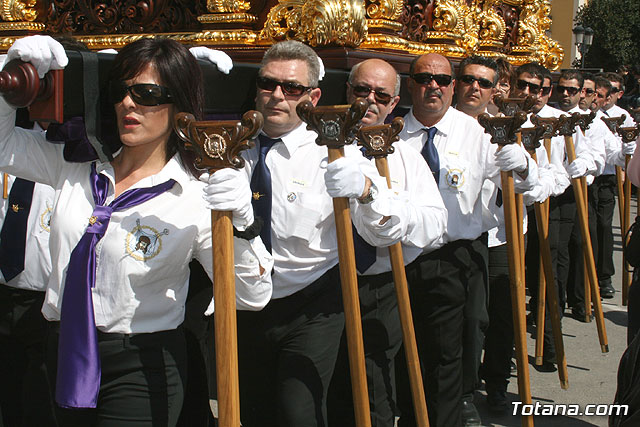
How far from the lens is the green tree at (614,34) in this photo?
30.6 m

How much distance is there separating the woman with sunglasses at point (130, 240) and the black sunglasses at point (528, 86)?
160 inches

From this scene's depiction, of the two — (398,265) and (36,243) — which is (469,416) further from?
(36,243)

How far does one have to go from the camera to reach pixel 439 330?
4664mm

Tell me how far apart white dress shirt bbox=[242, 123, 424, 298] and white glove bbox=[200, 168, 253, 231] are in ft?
2.29

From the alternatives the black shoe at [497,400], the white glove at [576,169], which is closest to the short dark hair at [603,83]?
the white glove at [576,169]

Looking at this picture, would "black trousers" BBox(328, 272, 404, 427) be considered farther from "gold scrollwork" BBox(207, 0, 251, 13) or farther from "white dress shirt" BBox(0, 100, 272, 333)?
"gold scrollwork" BBox(207, 0, 251, 13)

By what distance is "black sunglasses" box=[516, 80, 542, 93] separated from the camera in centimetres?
664

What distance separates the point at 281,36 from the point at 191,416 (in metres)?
2.57

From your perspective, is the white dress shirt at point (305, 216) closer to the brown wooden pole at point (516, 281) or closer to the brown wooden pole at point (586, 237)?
the brown wooden pole at point (516, 281)

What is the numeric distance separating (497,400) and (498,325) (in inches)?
19.5

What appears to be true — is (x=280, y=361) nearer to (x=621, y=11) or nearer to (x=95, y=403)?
(x=95, y=403)

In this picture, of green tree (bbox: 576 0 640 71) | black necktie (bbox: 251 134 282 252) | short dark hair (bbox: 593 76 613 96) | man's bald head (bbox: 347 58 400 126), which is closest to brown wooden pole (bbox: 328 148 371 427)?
→ black necktie (bbox: 251 134 282 252)

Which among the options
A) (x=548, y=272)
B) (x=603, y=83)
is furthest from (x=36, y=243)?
(x=603, y=83)

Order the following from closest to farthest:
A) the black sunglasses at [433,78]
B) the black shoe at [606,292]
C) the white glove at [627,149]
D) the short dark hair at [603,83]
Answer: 1. the black sunglasses at [433,78]
2. the white glove at [627,149]
3. the black shoe at [606,292]
4. the short dark hair at [603,83]
